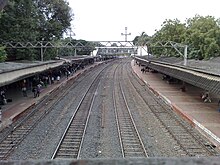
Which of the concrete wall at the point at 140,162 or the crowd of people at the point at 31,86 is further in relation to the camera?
the crowd of people at the point at 31,86

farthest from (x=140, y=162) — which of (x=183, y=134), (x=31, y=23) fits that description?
(x=31, y=23)

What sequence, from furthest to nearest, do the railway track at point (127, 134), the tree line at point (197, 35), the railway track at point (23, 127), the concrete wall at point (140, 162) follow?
the tree line at point (197, 35)
the railway track at point (23, 127)
the railway track at point (127, 134)
the concrete wall at point (140, 162)

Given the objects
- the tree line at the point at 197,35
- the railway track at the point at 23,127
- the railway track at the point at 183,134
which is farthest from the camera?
the tree line at the point at 197,35

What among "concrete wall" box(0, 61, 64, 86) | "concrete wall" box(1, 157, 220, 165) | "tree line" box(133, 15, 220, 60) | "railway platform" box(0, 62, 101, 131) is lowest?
"railway platform" box(0, 62, 101, 131)

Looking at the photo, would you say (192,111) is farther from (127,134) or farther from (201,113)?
(127,134)

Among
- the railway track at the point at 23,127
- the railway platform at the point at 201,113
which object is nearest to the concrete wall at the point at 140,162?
the railway track at the point at 23,127

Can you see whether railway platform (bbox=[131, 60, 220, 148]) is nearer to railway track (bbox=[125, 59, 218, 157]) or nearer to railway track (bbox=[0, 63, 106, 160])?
railway track (bbox=[125, 59, 218, 157])

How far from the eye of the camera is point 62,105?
78.3ft

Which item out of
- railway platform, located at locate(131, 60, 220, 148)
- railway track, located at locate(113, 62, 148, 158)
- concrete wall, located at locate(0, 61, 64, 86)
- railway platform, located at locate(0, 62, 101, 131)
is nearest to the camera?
railway track, located at locate(113, 62, 148, 158)

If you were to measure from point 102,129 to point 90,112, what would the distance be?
508 cm

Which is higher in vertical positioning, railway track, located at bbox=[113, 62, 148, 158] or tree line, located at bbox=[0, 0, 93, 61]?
tree line, located at bbox=[0, 0, 93, 61]

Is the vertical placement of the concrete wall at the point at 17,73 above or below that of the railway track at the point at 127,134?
above

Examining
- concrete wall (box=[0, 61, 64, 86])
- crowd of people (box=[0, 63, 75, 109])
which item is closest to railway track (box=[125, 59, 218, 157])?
concrete wall (box=[0, 61, 64, 86])

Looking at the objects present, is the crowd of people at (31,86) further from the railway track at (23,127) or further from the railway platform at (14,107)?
the railway track at (23,127)
